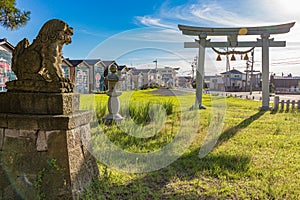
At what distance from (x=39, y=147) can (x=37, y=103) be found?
0.39m

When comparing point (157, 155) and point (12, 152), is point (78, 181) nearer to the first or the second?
point (12, 152)

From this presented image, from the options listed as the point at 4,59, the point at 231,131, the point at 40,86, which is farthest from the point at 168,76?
the point at 4,59

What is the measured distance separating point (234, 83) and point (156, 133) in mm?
36712

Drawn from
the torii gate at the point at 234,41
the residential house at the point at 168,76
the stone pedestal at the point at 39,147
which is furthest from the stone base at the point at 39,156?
the torii gate at the point at 234,41

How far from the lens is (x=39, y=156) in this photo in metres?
2.04

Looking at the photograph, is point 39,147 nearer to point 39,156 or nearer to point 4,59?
point 39,156

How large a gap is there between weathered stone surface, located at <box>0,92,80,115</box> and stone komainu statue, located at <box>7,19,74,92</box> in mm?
72

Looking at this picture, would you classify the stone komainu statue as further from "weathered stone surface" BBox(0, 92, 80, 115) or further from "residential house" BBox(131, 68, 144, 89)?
"residential house" BBox(131, 68, 144, 89)

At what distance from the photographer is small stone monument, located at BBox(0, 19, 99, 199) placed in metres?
2.03

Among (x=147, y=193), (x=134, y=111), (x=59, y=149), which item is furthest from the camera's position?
(x=134, y=111)

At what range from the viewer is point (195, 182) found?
268 centimetres

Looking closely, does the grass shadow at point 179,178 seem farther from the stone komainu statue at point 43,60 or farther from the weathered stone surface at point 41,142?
the stone komainu statue at point 43,60

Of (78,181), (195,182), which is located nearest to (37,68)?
(78,181)

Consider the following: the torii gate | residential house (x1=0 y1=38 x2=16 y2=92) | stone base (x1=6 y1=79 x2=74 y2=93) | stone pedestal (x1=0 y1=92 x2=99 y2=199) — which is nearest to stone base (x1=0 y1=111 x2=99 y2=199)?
stone pedestal (x1=0 y1=92 x2=99 y2=199)
